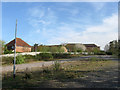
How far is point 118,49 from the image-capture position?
29.6ft

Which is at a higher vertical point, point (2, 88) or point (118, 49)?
point (118, 49)

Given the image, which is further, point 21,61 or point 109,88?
point 21,61

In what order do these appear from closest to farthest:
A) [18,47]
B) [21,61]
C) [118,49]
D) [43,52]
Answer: [118,49] → [21,61] → [43,52] → [18,47]

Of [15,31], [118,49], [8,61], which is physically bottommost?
[8,61]

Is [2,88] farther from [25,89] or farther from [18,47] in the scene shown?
[18,47]

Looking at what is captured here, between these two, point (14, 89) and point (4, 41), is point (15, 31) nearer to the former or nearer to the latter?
point (14, 89)

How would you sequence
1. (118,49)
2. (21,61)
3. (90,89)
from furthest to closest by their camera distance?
(21,61)
(118,49)
(90,89)

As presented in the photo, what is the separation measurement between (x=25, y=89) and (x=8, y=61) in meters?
12.1

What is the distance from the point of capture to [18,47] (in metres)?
41.6


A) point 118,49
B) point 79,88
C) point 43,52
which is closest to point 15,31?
point 79,88

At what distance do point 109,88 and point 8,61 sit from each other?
45.0 ft

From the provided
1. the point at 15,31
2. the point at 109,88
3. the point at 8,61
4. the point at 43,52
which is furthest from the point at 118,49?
the point at 43,52

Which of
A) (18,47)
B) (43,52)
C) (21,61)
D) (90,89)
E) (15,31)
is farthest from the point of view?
(18,47)

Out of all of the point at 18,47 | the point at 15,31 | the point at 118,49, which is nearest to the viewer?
the point at 15,31
